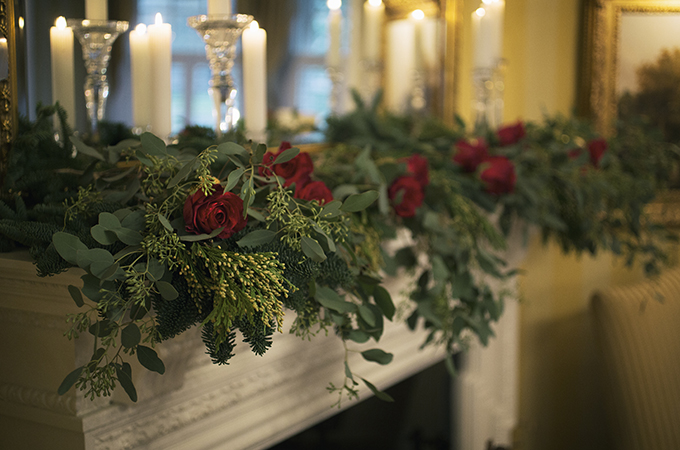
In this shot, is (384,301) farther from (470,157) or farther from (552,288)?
(552,288)

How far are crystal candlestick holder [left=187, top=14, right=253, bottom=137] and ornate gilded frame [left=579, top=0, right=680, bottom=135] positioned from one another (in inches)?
57.2

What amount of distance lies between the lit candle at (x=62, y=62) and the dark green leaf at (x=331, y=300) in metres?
0.46

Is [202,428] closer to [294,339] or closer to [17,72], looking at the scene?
[294,339]

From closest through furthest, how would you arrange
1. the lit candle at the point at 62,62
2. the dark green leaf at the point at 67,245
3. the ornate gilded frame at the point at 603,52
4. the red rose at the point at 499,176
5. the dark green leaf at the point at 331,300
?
the dark green leaf at the point at 67,245
the dark green leaf at the point at 331,300
the lit candle at the point at 62,62
the red rose at the point at 499,176
the ornate gilded frame at the point at 603,52

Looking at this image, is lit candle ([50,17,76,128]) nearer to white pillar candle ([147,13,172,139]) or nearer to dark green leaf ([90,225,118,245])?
white pillar candle ([147,13,172,139])

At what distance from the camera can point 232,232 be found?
1.66 ft

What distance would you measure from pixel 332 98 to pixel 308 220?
0.84 metres

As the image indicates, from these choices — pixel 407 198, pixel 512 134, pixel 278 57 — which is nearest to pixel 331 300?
pixel 407 198

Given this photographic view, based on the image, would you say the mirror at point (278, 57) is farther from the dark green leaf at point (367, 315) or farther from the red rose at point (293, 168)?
the dark green leaf at point (367, 315)

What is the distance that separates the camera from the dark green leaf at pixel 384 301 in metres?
0.65

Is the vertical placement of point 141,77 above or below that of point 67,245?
above

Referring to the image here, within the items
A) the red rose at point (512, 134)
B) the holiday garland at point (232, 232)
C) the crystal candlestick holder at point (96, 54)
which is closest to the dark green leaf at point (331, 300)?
the holiday garland at point (232, 232)

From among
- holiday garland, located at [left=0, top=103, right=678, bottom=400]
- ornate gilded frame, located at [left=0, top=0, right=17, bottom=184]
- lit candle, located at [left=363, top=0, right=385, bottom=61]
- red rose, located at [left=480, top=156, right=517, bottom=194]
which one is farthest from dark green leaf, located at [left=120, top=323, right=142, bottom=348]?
lit candle, located at [left=363, top=0, right=385, bottom=61]

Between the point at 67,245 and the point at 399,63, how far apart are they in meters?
1.20
